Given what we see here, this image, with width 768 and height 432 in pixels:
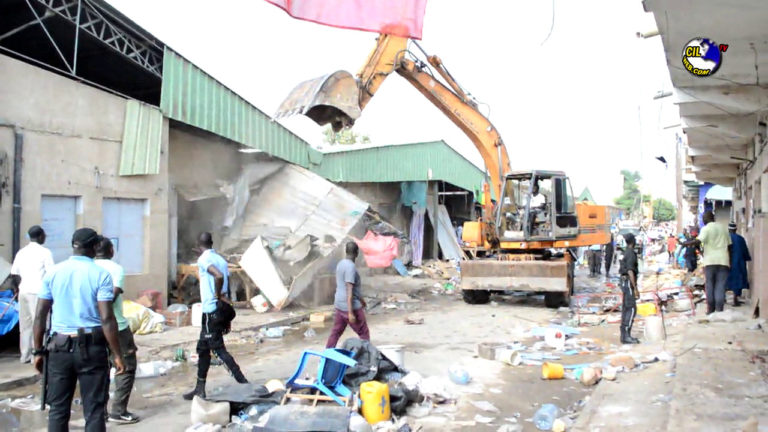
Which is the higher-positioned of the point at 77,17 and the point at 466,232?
the point at 77,17

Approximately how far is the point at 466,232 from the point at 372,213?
3020 millimetres

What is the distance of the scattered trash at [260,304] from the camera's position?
11430 millimetres

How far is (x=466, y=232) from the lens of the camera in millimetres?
13000

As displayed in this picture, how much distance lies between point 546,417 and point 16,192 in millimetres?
7973

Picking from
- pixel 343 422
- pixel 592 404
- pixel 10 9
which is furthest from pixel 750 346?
pixel 10 9

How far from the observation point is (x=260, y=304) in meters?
11.5

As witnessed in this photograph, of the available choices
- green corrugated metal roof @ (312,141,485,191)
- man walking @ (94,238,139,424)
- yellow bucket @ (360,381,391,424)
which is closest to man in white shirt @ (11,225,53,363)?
man walking @ (94,238,139,424)

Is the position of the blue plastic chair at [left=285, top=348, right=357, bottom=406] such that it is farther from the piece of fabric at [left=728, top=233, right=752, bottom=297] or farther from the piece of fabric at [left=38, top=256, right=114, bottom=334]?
the piece of fabric at [left=728, top=233, right=752, bottom=297]

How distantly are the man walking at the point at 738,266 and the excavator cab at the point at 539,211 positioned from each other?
326cm

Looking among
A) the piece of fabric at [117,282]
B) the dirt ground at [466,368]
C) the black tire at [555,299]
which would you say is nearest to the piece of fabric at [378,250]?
the dirt ground at [466,368]

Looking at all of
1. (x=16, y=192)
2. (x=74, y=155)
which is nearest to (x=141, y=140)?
(x=74, y=155)

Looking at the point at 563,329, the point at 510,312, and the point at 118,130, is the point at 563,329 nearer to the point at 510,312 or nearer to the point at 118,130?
the point at 510,312

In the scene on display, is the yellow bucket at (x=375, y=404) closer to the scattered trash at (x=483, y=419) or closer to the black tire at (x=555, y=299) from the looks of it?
the scattered trash at (x=483, y=419)

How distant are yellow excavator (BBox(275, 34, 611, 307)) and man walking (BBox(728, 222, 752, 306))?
2.82 metres
